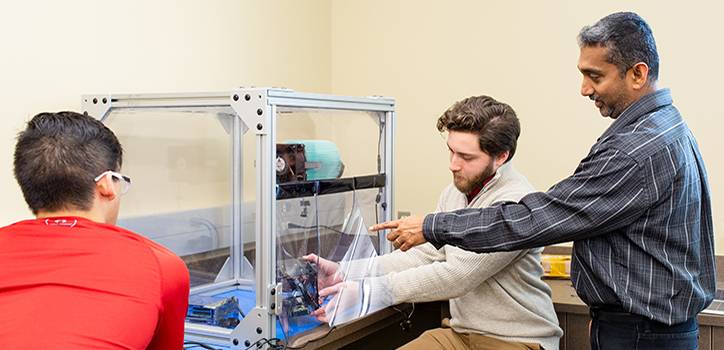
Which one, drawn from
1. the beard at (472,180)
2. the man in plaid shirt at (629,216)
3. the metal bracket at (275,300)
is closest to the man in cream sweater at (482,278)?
the beard at (472,180)

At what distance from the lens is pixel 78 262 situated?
1173 millimetres

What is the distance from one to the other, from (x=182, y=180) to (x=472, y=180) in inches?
34.2

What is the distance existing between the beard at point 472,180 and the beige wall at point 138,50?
0.96m

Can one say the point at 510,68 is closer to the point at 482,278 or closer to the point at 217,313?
the point at 482,278

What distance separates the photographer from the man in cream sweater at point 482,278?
1.95 meters

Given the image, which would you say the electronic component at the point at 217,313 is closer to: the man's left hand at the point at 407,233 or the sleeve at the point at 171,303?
the man's left hand at the point at 407,233

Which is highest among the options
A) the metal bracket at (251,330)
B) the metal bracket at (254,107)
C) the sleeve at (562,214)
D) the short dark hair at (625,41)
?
the short dark hair at (625,41)

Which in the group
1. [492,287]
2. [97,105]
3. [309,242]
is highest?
[97,105]

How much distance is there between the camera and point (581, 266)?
5.64 ft

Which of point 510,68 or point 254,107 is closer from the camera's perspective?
point 254,107

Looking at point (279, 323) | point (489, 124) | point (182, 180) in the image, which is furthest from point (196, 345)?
point (489, 124)

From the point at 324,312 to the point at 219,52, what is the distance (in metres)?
1.08

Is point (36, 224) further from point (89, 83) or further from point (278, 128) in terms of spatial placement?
point (89, 83)

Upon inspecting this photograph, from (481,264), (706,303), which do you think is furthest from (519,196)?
(706,303)
